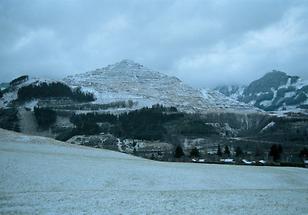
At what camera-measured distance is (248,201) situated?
37.6 m

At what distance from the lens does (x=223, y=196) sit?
131ft

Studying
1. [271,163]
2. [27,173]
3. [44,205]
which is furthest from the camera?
[271,163]

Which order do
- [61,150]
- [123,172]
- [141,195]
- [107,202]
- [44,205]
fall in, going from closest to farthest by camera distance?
[44,205] → [107,202] → [141,195] → [123,172] → [61,150]

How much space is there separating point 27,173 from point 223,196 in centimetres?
1977

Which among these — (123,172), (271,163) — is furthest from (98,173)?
(271,163)

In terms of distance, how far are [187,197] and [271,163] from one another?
262 feet

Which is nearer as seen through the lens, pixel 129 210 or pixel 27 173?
pixel 129 210

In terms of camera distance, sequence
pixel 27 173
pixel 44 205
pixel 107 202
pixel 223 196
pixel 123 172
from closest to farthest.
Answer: pixel 44 205
pixel 107 202
pixel 223 196
pixel 27 173
pixel 123 172

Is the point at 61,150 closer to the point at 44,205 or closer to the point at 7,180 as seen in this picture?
the point at 7,180

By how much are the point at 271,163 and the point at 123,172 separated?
6789 centimetres

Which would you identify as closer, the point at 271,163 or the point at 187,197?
the point at 187,197

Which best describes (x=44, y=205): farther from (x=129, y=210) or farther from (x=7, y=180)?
(x=7, y=180)

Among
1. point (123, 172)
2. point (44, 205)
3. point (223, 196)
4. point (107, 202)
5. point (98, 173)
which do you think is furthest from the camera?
point (123, 172)

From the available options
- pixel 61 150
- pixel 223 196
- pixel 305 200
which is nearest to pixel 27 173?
pixel 223 196
